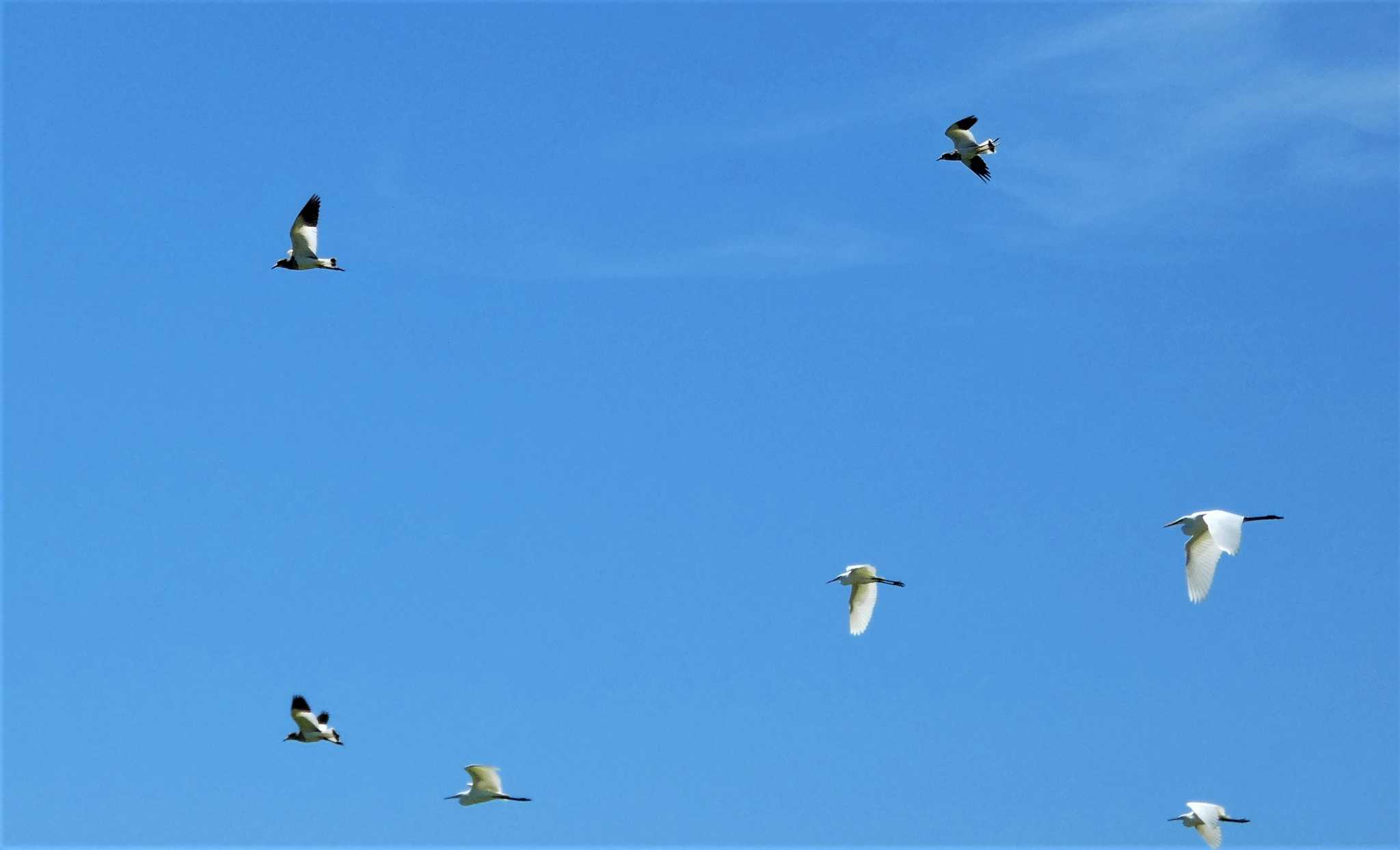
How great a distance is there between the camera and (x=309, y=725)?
34.5 meters

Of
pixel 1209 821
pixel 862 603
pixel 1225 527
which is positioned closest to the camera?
pixel 1225 527

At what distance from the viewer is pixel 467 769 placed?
31.8 metres

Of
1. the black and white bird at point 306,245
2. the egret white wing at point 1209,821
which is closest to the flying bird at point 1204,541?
the egret white wing at point 1209,821

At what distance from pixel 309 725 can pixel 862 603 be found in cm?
1222

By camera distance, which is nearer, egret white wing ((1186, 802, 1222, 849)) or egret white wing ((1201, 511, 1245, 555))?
egret white wing ((1201, 511, 1245, 555))

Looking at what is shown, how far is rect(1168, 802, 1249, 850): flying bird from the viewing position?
3559cm

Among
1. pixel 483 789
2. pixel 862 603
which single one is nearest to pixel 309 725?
pixel 483 789

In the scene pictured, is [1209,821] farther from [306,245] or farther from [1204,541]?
[306,245]

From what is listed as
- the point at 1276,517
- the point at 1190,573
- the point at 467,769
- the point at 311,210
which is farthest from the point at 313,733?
the point at 1276,517

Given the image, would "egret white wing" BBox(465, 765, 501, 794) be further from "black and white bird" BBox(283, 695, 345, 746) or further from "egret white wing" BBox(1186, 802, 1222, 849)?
"egret white wing" BBox(1186, 802, 1222, 849)

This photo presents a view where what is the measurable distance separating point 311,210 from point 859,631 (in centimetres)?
1433

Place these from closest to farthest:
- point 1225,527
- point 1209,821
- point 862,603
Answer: point 1225,527 → point 1209,821 → point 862,603

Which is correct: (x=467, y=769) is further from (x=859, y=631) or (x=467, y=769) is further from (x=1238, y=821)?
(x=1238, y=821)

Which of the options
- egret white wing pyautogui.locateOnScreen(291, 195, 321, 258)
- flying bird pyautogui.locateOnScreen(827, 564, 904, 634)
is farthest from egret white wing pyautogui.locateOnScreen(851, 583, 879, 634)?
egret white wing pyautogui.locateOnScreen(291, 195, 321, 258)
